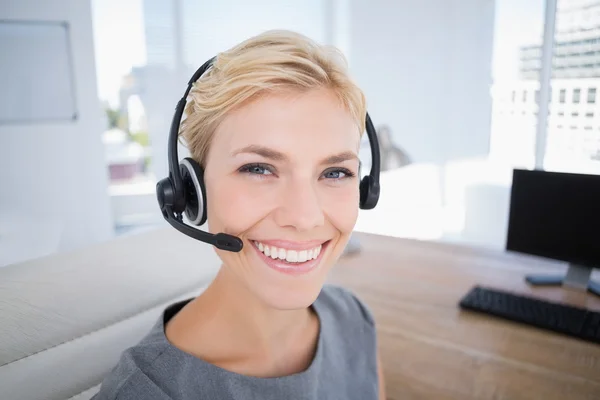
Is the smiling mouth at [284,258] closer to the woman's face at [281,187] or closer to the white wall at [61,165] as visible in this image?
the woman's face at [281,187]

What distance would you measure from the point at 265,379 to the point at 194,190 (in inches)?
12.9

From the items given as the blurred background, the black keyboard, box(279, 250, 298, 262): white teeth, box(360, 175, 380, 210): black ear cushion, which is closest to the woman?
box(279, 250, 298, 262): white teeth

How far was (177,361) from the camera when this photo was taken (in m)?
0.73

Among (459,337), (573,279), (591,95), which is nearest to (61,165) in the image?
(459,337)

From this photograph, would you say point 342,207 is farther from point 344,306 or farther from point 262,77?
point 344,306

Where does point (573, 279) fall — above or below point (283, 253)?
below

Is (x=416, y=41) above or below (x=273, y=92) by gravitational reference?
above

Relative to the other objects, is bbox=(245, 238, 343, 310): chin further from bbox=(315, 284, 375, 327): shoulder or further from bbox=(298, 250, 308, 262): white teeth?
bbox=(315, 284, 375, 327): shoulder

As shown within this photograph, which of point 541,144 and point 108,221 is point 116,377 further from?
point 541,144

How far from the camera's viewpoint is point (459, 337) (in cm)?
119

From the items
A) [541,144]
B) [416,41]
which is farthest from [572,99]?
[416,41]

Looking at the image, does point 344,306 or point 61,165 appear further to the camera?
point 61,165

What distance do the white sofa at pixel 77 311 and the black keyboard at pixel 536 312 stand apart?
2.62ft

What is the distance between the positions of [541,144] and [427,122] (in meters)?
0.95
